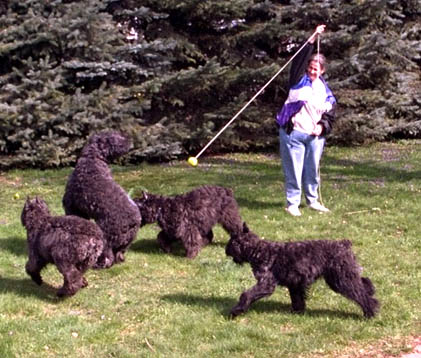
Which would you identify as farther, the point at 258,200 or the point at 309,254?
the point at 258,200

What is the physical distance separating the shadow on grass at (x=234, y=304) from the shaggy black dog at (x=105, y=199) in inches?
45.1

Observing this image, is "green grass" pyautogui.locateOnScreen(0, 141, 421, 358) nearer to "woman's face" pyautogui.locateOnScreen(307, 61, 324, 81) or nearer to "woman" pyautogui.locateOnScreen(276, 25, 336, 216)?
"woman" pyautogui.locateOnScreen(276, 25, 336, 216)

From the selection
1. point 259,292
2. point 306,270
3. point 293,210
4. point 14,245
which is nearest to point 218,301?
point 259,292

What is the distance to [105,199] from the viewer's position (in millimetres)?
7246

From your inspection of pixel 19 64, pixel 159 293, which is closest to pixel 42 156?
pixel 19 64

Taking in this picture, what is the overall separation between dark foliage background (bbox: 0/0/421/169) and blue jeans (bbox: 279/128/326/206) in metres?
6.14

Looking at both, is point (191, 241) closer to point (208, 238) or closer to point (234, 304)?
point (208, 238)

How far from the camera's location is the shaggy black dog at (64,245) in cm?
607

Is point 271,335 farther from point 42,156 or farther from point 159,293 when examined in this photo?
point 42,156

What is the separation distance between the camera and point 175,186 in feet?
40.8

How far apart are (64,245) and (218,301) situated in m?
1.57

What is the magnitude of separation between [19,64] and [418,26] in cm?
1165

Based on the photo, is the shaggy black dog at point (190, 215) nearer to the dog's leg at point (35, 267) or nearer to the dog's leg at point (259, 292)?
the dog's leg at point (35, 267)

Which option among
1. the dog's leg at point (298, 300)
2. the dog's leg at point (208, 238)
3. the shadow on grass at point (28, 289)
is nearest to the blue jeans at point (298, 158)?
the dog's leg at point (208, 238)
